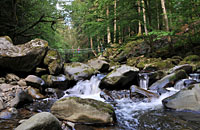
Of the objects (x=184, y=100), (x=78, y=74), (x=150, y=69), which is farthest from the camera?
(x=150, y=69)

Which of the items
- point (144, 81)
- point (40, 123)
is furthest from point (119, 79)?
point (40, 123)

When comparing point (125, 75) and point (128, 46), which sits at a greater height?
point (128, 46)

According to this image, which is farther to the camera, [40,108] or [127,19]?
[127,19]

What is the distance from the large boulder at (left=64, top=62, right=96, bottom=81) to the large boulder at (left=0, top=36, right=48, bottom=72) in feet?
5.70

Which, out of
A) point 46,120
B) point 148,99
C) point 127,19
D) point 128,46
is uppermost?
point 127,19

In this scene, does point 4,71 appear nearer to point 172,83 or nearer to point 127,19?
point 172,83

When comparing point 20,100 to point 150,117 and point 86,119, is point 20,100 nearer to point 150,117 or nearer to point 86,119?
point 86,119

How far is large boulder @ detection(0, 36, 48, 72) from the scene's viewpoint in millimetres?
6512

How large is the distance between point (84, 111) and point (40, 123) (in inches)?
49.4

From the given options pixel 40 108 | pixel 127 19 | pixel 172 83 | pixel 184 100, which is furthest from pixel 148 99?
pixel 127 19

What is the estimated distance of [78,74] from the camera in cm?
849

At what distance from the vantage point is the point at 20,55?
6.69 m

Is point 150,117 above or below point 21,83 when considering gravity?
below

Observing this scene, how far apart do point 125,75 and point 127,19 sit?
6145mm
